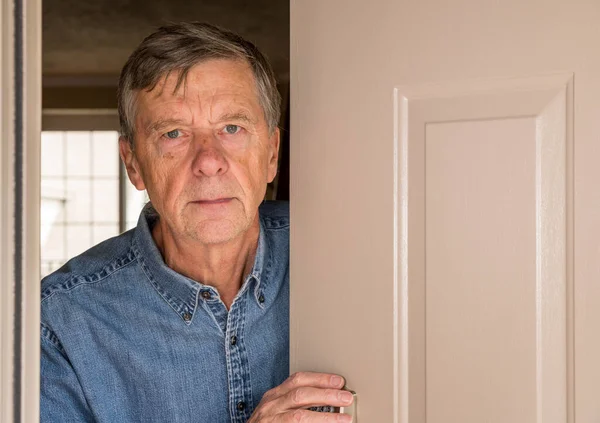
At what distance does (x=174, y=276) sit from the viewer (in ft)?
5.65

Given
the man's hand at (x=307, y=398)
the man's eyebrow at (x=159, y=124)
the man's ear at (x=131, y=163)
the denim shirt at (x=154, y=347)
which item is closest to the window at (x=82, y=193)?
the man's ear at (x=131, y=163)

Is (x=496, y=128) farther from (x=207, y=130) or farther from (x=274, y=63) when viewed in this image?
(x=274, y=63)

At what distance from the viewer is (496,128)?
1.16m

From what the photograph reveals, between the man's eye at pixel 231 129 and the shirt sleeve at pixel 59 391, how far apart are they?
647 millimetres

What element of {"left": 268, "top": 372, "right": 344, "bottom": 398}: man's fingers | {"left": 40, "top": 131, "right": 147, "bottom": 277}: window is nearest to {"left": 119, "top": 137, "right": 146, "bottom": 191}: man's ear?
{"left": 268, "top": 372, "right": 344, "bottom": 398}: man's fingers

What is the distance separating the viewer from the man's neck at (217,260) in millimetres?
1781

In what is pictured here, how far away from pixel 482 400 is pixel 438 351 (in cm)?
10

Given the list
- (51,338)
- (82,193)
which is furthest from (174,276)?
(82,193)

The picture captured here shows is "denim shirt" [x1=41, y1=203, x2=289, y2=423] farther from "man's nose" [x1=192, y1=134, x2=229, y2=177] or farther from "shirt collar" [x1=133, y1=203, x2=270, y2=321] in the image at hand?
"man's nose" [x1=192, y1=134, x2=229, y2=177]

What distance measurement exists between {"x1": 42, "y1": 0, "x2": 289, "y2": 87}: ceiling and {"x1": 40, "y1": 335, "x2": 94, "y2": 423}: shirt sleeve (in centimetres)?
333

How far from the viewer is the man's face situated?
4.98ft

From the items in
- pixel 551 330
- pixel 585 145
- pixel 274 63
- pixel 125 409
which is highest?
pixel 274 63

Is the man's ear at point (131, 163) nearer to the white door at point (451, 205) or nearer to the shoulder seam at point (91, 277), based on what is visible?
the shoulder seam at point (91, 277)

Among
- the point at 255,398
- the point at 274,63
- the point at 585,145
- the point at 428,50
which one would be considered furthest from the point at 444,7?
the point at 274,63
